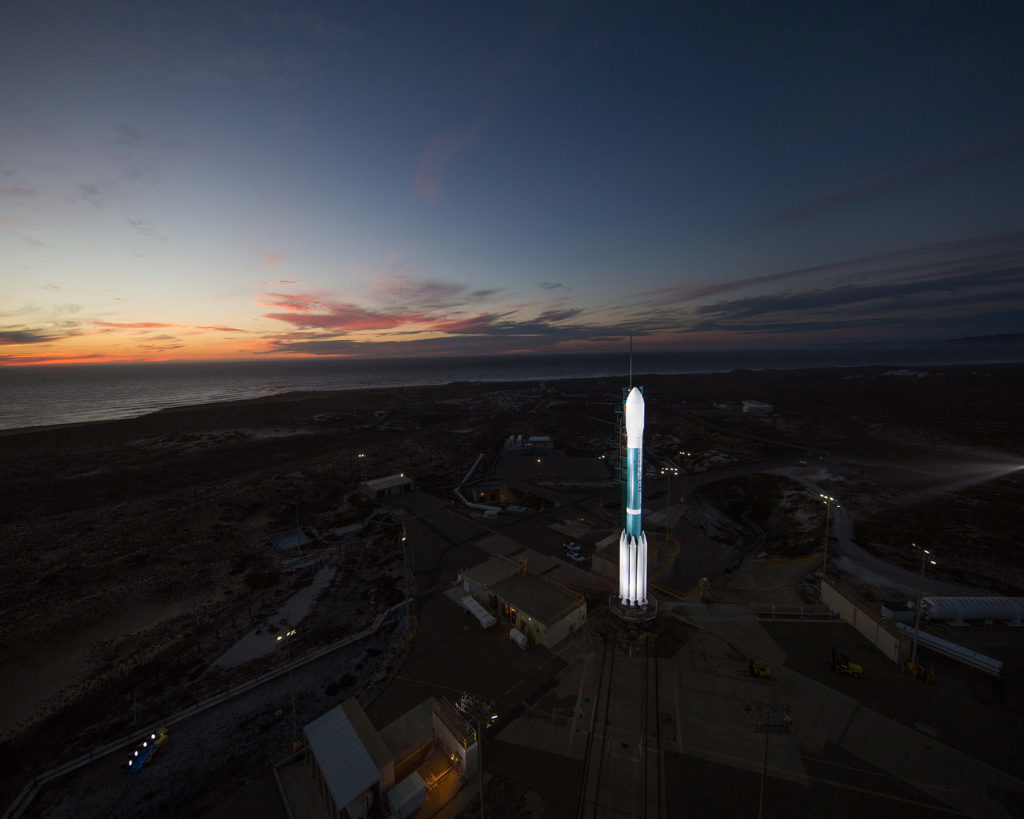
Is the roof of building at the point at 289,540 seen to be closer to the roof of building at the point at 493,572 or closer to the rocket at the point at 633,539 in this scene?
the roof of building at the point at 493,572

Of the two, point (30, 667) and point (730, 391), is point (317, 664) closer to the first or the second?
point (30, 667)

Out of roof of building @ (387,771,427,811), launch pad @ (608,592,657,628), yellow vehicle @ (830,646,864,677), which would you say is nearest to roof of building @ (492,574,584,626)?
launch pad @ (608,592,657,628)

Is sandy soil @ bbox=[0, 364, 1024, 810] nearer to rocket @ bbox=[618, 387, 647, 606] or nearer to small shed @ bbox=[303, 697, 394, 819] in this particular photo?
small shed @ bbox=[303, 697, 394, 819]

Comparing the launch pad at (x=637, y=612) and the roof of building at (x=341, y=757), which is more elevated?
the roof of building at (x=341, y=757)

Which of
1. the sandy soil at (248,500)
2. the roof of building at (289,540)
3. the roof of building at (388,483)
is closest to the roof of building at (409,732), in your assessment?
the sandy soil at (248,500)

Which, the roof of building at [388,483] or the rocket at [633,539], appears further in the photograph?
the roof of building at [388,483]

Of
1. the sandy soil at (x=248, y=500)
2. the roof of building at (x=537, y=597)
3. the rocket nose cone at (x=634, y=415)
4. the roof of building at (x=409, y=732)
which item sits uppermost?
the rocket nose cone at (x=634, y=415)
